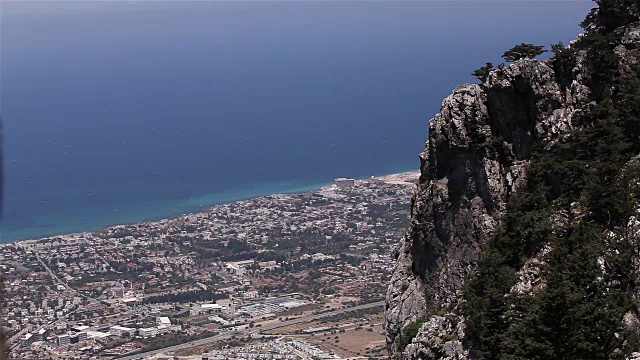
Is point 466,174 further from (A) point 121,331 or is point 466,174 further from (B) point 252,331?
(A) point 121,331

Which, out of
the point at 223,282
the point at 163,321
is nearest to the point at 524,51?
the point at 163,321

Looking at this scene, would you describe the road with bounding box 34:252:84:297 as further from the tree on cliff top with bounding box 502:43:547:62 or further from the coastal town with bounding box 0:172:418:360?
the tree on cliff top with bounding box 502:43:547:62

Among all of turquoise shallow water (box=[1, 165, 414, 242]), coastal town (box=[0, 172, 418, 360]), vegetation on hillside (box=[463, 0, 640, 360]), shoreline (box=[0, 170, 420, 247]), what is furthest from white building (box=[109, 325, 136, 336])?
vegetation on hillside (box=[463, 0, 640, 360])

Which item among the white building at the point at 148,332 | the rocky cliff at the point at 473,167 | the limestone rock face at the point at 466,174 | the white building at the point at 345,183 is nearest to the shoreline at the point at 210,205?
the white building at the point at 345,183

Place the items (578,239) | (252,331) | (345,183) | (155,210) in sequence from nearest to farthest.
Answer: (578,239)
(252,331)
(155,210)
(345,183)

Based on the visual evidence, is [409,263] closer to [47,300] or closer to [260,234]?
[47,300]

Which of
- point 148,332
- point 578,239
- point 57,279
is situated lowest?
point 148,332
